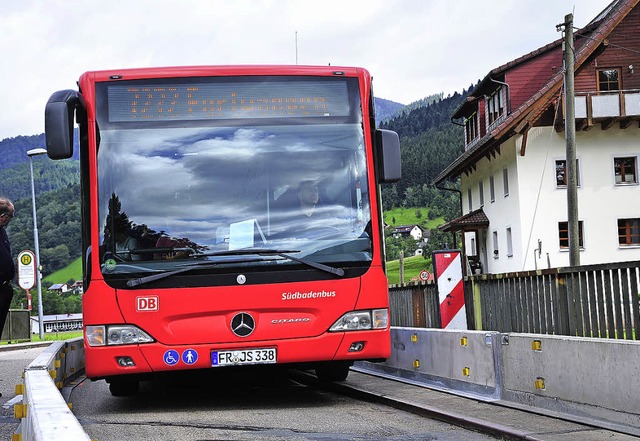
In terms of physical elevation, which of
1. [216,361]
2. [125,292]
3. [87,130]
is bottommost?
[216,361]

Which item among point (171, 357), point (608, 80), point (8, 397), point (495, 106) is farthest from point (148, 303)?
point (495, 106)

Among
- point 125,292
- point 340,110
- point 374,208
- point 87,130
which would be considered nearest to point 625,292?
point 374,208

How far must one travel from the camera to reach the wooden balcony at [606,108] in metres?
43.6

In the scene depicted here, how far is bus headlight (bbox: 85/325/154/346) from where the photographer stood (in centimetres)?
925

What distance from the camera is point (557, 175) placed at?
144 ft

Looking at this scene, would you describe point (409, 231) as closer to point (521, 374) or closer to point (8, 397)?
point (8, 397)

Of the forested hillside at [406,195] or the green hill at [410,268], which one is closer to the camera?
the forested hillside at [406,195]

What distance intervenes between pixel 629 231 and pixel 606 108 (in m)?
5.40

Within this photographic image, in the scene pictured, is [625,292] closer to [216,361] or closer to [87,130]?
[216,361]

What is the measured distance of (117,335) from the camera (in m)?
9.27

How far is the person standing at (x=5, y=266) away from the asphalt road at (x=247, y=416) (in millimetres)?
1234

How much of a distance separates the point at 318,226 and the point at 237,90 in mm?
1540

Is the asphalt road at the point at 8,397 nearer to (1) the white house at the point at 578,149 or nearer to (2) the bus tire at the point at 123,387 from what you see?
(2) the bus tire at the point at 123,387

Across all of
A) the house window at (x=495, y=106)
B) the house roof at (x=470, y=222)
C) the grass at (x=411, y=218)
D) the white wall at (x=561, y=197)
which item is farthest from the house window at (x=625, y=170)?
the grass at (x=411, y=218)
